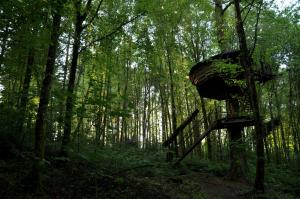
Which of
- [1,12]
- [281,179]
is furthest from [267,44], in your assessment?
[1,12]

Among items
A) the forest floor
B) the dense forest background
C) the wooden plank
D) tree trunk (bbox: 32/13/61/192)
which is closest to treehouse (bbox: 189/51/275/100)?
the dense forest background

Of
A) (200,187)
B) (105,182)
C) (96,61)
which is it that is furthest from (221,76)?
(105,182)

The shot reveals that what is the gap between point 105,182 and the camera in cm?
696

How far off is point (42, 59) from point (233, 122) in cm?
808

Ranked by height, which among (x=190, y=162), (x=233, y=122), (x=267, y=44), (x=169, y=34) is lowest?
(x=190, y=162)

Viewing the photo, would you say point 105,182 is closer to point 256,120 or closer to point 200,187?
point 200,187

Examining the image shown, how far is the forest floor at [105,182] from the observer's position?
5.76 meters

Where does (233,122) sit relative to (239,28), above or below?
below

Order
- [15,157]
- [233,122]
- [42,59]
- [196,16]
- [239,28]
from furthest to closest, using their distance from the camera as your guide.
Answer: [196,16]
[233,122]
[42,59]
[239,28]
[15,157]

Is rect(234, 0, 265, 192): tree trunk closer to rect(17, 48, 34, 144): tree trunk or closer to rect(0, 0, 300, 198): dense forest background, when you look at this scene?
rect(0, 0, 300, 198): dense forest background

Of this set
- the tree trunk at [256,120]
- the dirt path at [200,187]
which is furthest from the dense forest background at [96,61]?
the dirt path at [200,187]

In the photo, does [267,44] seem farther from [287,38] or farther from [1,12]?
[1,12]

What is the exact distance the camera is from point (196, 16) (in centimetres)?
1636

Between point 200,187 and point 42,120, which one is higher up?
point 42,120
